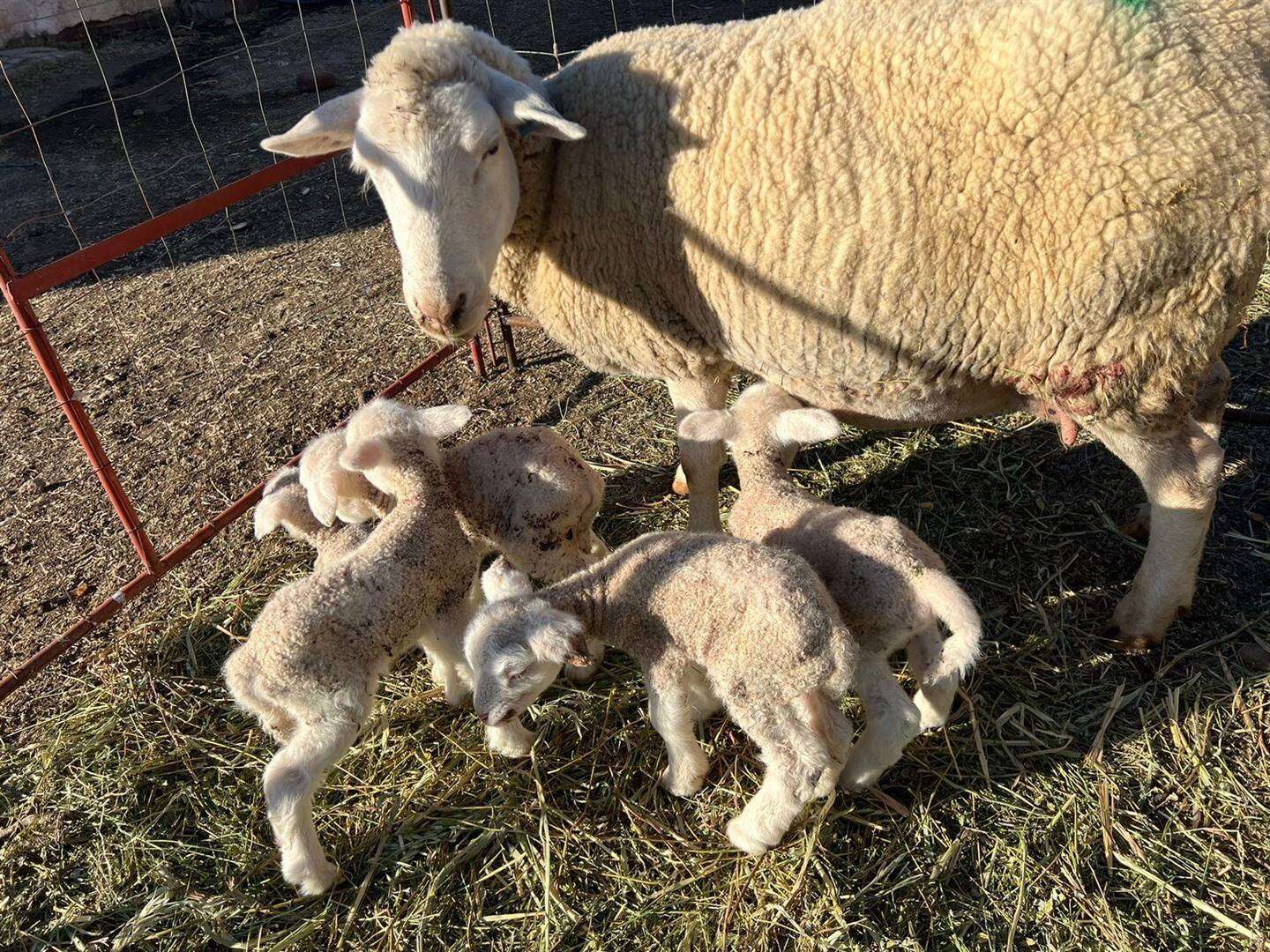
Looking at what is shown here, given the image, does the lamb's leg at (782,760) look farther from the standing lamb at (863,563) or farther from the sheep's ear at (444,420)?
the sheep's ear at (444,420)

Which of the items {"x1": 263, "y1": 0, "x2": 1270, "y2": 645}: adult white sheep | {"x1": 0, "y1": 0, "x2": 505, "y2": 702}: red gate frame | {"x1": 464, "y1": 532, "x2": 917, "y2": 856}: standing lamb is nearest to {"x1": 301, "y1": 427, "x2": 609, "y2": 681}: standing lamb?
{"x1": 464, "y1": 532, "x2": 917, "y2": 856}: standing lamb

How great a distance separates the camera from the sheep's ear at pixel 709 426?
9.96 ft

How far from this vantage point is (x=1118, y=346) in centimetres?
262

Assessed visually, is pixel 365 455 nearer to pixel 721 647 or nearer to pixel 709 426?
pixel 709 426

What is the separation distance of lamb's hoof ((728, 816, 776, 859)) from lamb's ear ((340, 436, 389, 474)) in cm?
163

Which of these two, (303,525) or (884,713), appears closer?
(884,713)

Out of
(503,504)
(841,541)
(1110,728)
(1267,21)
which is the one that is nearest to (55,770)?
(503,504)

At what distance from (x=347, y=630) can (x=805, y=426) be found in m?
1.58

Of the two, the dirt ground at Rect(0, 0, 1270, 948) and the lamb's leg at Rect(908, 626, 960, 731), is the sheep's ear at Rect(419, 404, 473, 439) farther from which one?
the lamb's leg at Rect(908, 626, 960, 731)

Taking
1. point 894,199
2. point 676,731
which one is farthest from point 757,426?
point 676,731

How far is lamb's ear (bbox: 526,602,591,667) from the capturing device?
227 centimetres

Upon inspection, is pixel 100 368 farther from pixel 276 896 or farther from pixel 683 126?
pixel 683 126

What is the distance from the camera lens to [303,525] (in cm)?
317

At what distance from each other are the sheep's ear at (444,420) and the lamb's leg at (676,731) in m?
1.07
